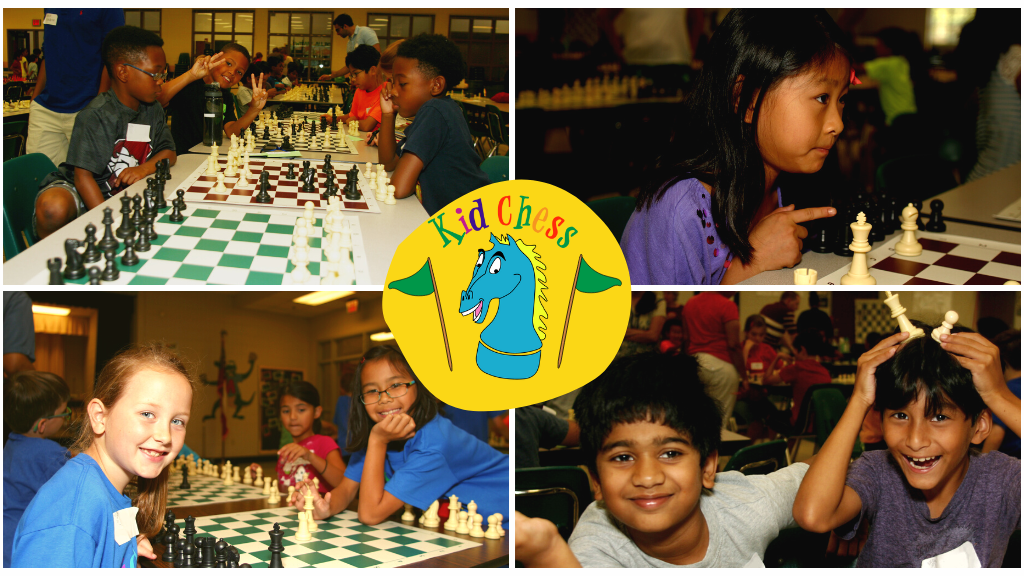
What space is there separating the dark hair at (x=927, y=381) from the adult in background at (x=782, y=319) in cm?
35

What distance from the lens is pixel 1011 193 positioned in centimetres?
259

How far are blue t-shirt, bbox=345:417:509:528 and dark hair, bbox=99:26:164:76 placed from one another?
1304 mm

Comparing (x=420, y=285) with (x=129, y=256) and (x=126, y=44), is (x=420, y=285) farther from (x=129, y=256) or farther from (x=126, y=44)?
(x=126, y=44)

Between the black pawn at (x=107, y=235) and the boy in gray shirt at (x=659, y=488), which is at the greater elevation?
the black pawn at (x=107, y=235)

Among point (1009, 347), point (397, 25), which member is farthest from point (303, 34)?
point (1009, 347)

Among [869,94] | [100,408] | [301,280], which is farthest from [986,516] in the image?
[869,94]

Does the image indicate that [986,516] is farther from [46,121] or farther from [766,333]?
[46,121]

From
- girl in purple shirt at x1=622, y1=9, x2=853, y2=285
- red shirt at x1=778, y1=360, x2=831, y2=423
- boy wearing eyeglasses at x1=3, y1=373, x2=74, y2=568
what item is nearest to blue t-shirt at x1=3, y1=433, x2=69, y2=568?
boy wearing eyeglasses at x1=3, y1=373, x2=74, y2=568

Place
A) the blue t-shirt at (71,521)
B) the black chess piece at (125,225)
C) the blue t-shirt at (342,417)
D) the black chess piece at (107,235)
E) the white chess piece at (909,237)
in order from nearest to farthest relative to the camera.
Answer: the blue t-shirt at (71,521)
the black chess piece at (107,235)
the black chess piece at (125,225)
the white chess piece at (909,237)
the blue t-shirt at (342,417)

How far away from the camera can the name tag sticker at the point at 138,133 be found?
1.95 meters

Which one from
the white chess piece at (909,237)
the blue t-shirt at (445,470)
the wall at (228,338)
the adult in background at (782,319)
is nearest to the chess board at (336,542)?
the blue t-shirt at (445,470)

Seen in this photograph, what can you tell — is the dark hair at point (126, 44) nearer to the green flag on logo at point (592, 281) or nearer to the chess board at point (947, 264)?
the green flag on logo at point (592, 281)

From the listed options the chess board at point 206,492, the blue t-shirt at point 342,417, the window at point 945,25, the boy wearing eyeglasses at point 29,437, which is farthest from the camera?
the window at point 945,25

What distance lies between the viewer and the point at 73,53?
185cm
